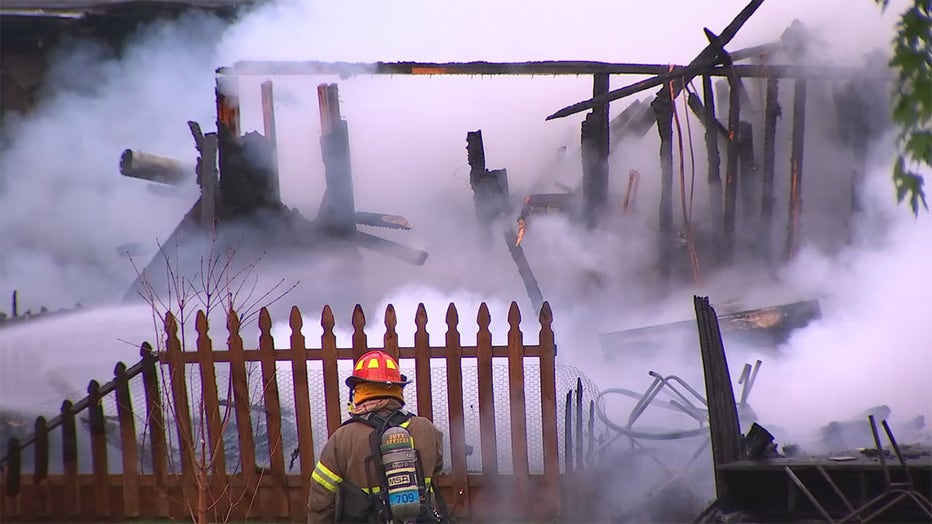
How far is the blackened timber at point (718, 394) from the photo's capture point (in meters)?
7.36

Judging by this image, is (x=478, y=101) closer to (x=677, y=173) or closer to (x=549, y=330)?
(x=677, y=173)

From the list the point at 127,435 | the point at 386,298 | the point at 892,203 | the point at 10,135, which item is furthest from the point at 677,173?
the point at 10,135

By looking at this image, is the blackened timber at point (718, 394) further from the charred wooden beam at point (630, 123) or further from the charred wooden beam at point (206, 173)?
the charred wooden beam at point (206, 173)

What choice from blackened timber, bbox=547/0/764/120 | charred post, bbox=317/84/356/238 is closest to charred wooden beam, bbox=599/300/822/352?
blackened timber, bbox=547/0/764/120

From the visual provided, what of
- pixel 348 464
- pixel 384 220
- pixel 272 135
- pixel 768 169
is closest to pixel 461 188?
pixel 384 220

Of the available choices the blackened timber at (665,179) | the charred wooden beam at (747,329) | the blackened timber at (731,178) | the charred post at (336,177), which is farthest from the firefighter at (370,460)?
the blackened timber at (731,178)

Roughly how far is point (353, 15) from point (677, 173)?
2.82m

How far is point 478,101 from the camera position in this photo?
936 centimetres

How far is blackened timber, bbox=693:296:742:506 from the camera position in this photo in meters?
7.36

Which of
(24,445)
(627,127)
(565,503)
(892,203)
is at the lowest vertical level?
(565,503)

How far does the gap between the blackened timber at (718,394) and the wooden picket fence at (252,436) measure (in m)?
1.07

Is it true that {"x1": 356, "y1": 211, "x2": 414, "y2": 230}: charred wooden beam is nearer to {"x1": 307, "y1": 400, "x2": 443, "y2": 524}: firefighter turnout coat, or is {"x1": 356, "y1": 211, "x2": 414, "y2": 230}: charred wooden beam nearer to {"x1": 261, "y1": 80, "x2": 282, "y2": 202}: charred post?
{"x1": 261, "y1": 80, "x2": 282, "y2": 202}: charred post

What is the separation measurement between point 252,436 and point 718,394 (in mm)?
3198

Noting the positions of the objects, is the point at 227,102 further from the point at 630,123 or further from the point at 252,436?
the point at 630,123
